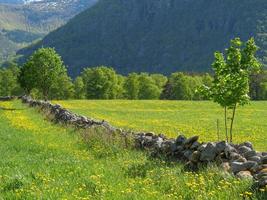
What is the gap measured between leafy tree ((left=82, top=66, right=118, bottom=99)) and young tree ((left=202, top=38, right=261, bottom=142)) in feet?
426

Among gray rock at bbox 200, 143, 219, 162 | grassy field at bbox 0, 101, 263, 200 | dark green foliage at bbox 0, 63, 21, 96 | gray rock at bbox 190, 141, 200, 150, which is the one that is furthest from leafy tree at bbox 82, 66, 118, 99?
gray rock at bbox 200, 143, 219, 162

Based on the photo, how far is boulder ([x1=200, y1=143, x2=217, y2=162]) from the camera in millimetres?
14484

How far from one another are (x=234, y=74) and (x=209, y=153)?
7.43m

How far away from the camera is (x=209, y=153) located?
14.6 m

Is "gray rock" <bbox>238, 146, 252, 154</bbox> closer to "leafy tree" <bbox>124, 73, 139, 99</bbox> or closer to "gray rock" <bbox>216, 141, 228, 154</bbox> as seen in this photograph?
"gray rock" <bbox>216, 141, 228, 154</bbox>

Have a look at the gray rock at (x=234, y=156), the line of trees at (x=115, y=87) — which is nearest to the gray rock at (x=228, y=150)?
the gray rock at (x=234, y=156)

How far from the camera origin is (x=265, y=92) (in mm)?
159375

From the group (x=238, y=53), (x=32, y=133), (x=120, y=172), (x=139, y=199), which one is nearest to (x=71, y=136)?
(x=32, y=133)

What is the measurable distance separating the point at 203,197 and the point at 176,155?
670 cm

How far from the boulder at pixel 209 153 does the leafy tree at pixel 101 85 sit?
136104 millimetres

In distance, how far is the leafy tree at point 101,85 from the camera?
152m

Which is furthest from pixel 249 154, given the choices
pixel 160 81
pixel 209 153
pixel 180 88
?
pixel 160 81

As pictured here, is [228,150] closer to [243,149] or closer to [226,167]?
[243,149]

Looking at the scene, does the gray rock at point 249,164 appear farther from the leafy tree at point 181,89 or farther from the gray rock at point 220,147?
the leafy tree at point 181,89
